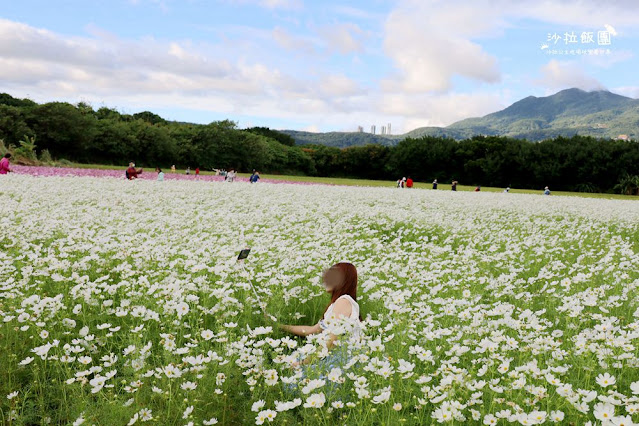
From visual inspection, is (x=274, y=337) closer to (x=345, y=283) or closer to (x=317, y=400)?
(x=345, y=283)

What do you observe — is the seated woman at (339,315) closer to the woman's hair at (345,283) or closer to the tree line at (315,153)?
the woman's hair at (345,283)

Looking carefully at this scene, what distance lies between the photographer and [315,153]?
97.6m

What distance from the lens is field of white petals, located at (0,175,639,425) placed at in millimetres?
3416

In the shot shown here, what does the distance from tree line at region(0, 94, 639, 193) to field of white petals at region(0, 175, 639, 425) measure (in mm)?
52325

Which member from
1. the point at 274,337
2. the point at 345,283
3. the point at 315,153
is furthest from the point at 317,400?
the point at 315,153

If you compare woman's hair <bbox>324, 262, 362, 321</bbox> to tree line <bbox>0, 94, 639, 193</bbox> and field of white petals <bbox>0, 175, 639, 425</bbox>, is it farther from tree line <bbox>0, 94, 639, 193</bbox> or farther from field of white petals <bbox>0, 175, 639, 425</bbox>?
tree line <bbox>0, 94, 639, 193</bbox>

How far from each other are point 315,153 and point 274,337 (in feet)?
306

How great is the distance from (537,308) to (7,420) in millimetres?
6462

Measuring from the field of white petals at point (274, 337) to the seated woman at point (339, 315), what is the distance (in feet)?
0.50

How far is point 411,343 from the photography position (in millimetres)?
4562

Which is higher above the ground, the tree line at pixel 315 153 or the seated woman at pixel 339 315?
the tree line at pixel 315 153

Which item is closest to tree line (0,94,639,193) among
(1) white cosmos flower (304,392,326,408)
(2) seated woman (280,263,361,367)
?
(2) seated woman (280,263,361,367)

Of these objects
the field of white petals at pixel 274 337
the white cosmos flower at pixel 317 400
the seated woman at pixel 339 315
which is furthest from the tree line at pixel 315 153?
the white cosmos flower at pixel 317 400

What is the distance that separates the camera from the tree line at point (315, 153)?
186ft
